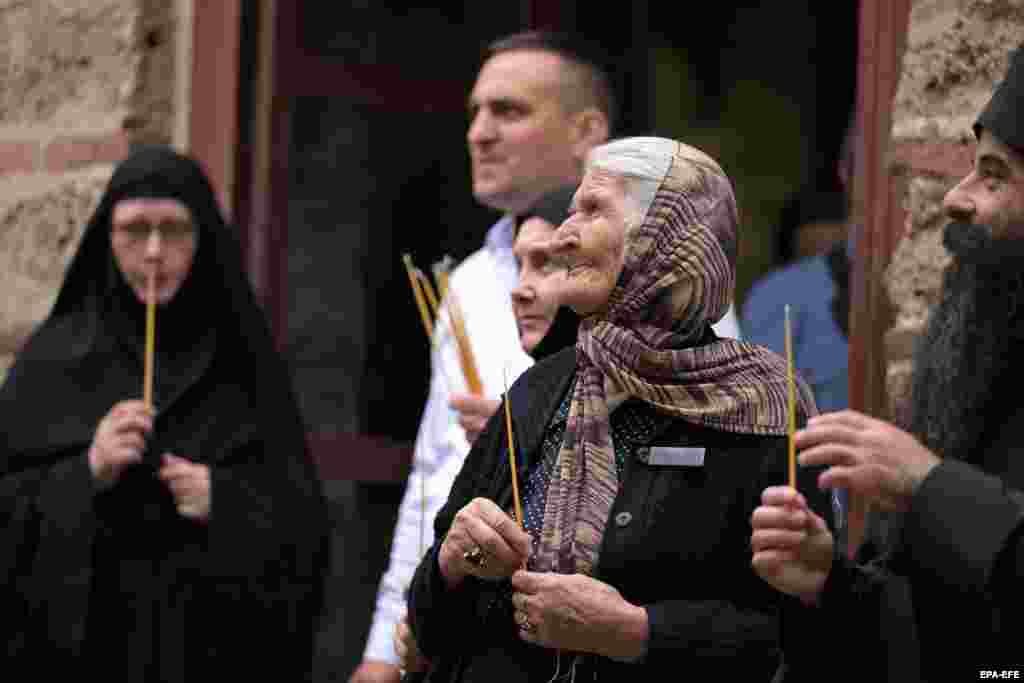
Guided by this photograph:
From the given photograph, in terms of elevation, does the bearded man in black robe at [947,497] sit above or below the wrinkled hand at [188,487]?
above

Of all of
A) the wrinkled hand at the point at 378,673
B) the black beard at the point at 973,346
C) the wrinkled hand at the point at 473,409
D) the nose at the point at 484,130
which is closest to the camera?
the black beard at the point at 973,346

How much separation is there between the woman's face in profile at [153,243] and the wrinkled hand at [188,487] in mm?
495

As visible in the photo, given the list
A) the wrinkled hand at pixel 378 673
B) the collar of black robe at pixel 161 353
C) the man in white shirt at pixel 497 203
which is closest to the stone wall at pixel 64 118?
the collar of black robe at pixel 161 353

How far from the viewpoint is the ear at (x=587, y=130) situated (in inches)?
185

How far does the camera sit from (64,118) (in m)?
6.01

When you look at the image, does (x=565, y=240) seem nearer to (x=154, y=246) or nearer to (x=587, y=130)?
(x=587, y=130)

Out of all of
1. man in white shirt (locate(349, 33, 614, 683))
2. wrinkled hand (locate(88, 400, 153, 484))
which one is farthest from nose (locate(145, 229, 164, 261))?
man in white shirt (locate(349, 33, 614, 683))

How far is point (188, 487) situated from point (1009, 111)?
2393 mm

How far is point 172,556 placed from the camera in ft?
15.3

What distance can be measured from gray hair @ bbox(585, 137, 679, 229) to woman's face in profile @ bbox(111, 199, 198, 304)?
7.20 feet

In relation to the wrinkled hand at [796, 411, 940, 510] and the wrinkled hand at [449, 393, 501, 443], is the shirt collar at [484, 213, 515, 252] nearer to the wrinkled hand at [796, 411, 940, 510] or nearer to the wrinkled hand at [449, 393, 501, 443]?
the wrinkled hand at [449, 393, 501, 443]

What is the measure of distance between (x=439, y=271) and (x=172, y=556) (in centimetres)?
134

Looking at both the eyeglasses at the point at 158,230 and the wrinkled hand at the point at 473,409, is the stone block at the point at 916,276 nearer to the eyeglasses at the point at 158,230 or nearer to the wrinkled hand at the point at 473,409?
the wrinkled hand at the point at 473,409

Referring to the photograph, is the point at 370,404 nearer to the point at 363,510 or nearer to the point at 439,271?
the point at 363,510
